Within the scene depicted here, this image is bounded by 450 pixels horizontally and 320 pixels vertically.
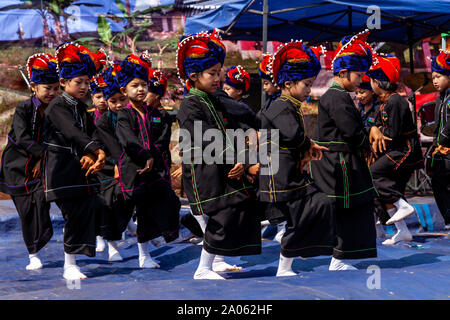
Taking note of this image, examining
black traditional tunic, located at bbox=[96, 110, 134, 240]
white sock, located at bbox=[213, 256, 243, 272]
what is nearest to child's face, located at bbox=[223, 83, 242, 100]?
black traditional tunic, located at bbox=[96, 110, 134, 240]

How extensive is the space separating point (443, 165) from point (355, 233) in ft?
7.18

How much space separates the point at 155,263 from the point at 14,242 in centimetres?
210

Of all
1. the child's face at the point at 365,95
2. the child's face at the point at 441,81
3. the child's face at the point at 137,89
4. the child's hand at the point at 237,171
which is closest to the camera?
the child's hand at the point at 237,171

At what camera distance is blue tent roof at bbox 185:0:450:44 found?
8008 mm

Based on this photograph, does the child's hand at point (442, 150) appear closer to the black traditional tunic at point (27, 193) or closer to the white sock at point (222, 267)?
the white sock at point (222, 267)

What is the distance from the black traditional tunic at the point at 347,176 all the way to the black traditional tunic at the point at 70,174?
1810mm

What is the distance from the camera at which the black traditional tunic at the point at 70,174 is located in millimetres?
4578

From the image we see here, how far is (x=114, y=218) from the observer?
18.6 ft

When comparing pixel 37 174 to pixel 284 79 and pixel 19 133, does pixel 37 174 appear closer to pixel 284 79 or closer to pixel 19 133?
pixel 19 133

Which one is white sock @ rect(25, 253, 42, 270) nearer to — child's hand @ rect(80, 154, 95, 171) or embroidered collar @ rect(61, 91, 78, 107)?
child's hand @ rect(80, 154, 95, 171)

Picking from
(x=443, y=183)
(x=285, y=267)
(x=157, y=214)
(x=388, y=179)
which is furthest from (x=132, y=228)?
(x=443, y=183)

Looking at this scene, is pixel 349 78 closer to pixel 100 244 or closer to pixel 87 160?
pixel 87 160

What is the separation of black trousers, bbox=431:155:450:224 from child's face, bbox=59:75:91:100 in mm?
3763

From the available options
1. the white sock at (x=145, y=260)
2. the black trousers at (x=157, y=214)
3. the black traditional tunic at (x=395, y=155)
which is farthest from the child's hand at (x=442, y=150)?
the white sock at (x=145, y=260)
